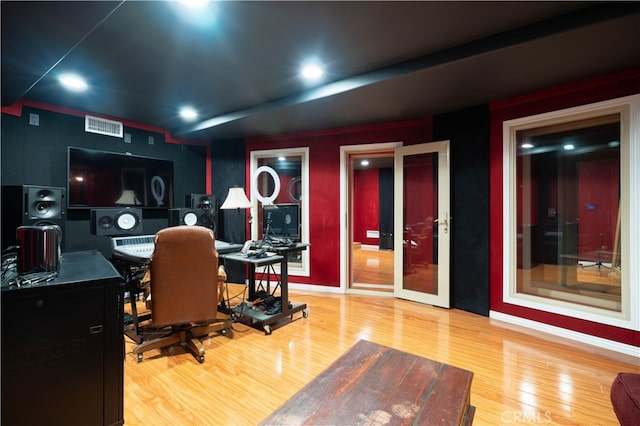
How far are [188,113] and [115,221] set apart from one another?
5.25 feet

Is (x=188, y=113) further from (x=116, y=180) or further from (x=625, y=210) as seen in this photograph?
(x=625, y=210)

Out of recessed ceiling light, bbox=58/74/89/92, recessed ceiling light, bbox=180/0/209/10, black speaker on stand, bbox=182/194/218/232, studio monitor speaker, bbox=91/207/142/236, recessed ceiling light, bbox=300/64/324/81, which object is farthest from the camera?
black speaker on stand, bbox=182/194/218/232

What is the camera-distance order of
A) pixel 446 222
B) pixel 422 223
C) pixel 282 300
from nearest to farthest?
1. pixel 282 300
2. pixel 446 222
3. pixel 422 223

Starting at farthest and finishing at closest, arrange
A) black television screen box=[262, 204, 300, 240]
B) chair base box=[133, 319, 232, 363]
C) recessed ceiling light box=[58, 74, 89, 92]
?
black television screen box=[262, 204, 300, 240]
recessed ceiling light box=[58, 74, 89, 92]
chair base box=[133, 319, 232, 363]

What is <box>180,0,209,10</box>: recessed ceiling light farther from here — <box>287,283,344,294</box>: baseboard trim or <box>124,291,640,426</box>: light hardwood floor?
<box>287,283,344,294</box>: baseboard trim

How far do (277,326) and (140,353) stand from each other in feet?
3.86

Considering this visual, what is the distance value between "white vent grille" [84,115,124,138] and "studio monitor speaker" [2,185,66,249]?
4.10ft

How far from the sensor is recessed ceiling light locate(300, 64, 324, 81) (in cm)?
248

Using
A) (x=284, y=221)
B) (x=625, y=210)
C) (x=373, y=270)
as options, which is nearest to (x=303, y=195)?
(x=284, y=221)

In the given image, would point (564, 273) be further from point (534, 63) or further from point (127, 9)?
point (127, 9)

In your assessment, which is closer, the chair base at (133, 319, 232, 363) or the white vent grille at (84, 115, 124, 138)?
the chair base at (133, 319, 232, 363)

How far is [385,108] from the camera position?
320 cm

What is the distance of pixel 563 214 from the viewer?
3092 mm

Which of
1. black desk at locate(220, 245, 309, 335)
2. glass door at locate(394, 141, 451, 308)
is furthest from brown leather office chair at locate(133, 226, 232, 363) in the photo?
glass door at locate(394, 141, 451, 308)
